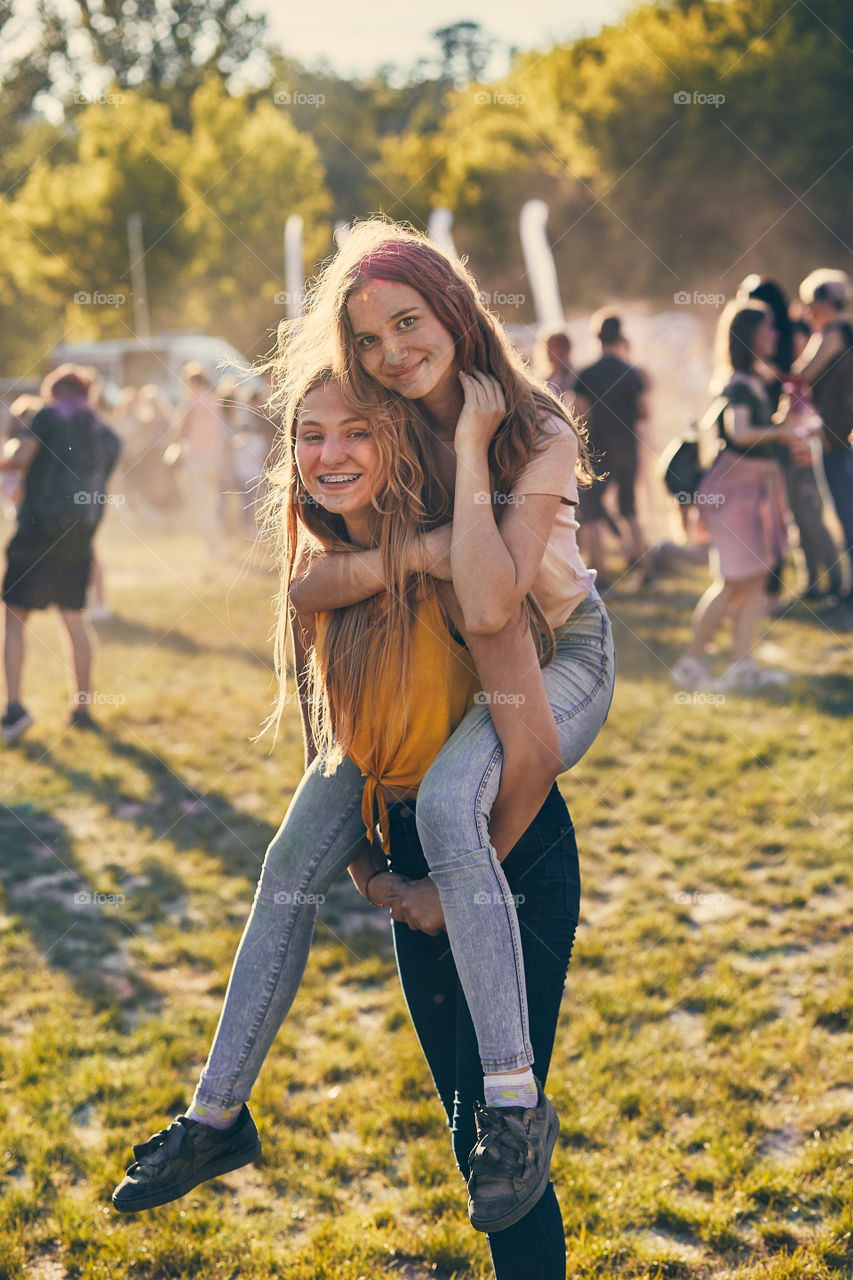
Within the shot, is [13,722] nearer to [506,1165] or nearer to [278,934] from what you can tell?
[278,934]

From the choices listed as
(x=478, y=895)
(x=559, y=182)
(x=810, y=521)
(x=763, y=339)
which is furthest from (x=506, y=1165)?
(x=559, y=182)

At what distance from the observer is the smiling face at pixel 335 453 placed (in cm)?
205

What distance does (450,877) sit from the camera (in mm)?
1937

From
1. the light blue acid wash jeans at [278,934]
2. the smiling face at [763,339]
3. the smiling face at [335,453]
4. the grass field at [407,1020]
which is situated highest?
the smiling face at [763,339]

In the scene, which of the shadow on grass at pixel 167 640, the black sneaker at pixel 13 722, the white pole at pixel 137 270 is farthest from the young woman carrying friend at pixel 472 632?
the white pole at pixel 137 270

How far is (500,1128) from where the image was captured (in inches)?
74.0

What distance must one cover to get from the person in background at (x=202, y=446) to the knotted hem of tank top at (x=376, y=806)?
33.7 ft

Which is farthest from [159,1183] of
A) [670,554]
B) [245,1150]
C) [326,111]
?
[326,111]

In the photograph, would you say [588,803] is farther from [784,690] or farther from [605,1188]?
[605,1188]

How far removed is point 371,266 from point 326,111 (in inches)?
2227

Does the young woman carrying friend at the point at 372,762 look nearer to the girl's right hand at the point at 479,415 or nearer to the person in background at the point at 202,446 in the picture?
the girl's right hand at the point at 479,415

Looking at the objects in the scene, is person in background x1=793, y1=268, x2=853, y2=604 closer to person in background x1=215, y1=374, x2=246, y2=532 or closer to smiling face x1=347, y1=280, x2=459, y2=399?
person in background x1=215, y1=374, x2=246, y2=532

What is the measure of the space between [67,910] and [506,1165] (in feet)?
10.6

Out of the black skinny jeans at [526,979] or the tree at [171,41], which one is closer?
the black skinny jeans at [526,979]
